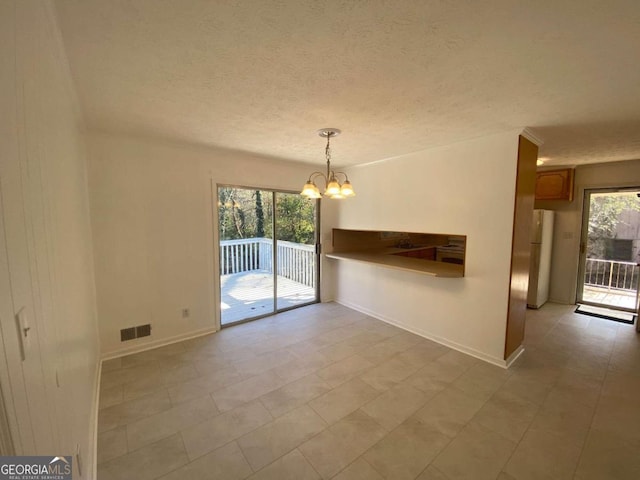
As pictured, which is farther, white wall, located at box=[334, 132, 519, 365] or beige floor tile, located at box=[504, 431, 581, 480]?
white wall, located at box=[334, 132, 519, 365]

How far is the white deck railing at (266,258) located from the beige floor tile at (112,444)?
2061 millimetres

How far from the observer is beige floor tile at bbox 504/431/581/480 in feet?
5.41

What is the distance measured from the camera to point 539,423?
2.05 metres

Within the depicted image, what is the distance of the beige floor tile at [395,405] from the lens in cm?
209

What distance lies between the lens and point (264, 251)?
4.39 metres

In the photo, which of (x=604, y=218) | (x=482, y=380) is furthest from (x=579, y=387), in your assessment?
(x=604, y=218)

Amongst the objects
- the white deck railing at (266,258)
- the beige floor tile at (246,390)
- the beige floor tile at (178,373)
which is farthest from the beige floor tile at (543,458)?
the white deck railing at (266,258)

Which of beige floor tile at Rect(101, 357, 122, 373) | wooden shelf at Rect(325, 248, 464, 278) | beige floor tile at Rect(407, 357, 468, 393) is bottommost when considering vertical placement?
beige floor tile at Rect(407, 357, 468, 393)

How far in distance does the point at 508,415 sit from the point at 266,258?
3493 millimetres

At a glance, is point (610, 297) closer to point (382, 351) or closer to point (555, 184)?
point (555, 184)

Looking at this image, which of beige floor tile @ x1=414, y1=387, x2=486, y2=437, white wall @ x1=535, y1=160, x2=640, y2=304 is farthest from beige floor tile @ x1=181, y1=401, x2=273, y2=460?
white wall @ x1=535, y1=160, x2=640, y2=304

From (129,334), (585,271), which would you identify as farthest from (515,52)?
(585,271)

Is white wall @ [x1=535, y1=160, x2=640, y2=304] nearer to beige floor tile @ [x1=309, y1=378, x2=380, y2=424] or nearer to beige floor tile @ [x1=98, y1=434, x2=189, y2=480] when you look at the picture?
beige floor tile @ [x1=309, y1=378, x2=380, y2=424]

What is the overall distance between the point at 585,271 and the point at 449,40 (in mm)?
5570
